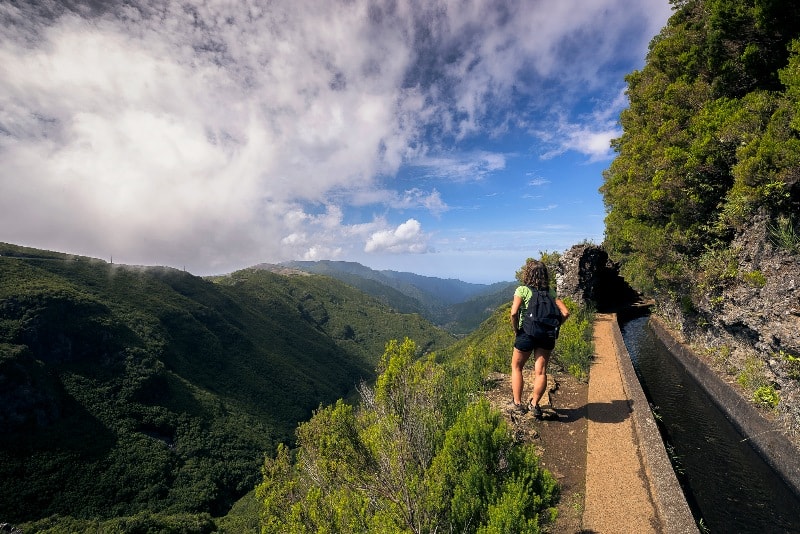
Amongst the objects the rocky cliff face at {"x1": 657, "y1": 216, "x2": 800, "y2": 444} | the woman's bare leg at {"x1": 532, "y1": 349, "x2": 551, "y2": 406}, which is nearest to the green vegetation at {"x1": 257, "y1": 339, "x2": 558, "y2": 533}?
the woman's bare leg at {"x1": 532, "y1": 349, "x2": 551, "y2": 406}

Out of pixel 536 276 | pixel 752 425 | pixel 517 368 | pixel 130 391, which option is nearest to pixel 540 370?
pixel 517 368

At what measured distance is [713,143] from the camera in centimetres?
866

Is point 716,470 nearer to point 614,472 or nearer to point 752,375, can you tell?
point 752,375

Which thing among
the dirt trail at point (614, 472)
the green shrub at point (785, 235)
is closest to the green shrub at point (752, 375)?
the green shrub at point (785, 235)

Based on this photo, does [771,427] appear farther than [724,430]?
No

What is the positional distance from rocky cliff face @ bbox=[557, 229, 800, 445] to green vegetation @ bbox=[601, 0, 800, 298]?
0.18 meters

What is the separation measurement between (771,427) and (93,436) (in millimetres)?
106431

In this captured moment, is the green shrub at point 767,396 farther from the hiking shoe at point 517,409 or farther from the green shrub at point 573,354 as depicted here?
the hiking shoe at point 517,409

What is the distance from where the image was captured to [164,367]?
343 ft

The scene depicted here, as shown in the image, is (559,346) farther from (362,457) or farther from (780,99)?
(780,99)

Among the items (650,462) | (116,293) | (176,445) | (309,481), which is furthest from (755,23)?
(116,293)

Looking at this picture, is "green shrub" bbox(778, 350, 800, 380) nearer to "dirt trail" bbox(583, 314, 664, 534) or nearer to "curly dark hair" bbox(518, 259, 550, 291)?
"dirt trail" bbox(583, 314, 664, 534)

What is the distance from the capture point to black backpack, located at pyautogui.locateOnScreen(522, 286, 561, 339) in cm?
478

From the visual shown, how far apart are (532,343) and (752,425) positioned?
18.1 ft
